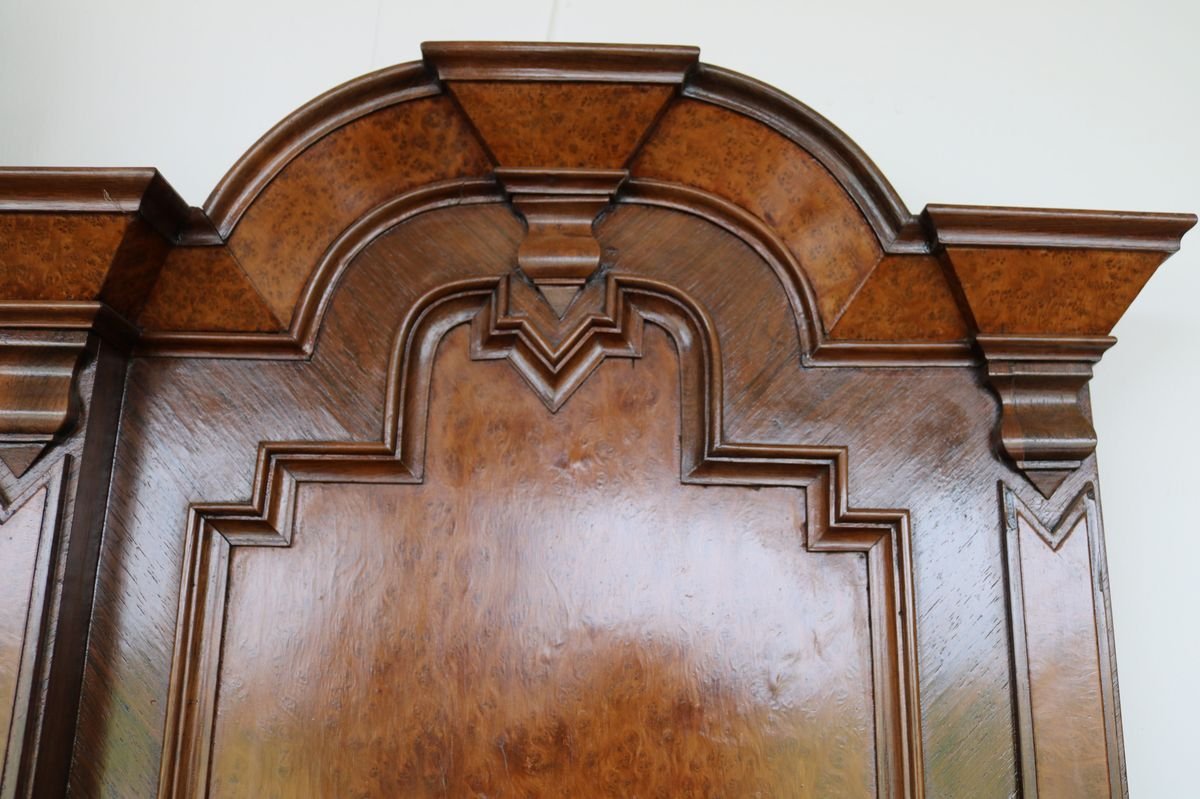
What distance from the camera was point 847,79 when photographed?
119cm

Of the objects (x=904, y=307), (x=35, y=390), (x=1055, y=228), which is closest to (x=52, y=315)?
(x=35, y=390)

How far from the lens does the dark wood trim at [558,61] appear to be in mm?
915

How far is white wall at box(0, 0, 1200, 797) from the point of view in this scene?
115cm

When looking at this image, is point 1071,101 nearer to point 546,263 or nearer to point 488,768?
point 546,263

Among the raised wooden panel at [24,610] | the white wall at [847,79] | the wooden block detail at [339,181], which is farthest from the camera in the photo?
the white wall at [847,79]

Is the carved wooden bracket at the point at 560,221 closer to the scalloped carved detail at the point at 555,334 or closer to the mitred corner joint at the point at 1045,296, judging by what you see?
the scalloped carved detail at the point at 555,334

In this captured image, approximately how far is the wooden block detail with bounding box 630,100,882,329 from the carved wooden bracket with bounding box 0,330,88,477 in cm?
57

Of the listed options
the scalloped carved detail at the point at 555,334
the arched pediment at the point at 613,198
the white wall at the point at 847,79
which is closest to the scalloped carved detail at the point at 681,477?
the scalloped carved detail at the point at 555,334

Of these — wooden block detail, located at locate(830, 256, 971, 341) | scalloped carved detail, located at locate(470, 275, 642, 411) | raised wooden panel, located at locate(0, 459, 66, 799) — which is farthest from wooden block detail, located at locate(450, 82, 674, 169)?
raised wooden panel, located at locate(0, 459, 66, 799)

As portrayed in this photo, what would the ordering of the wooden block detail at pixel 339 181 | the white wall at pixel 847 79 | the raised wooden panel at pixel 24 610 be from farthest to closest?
the white wall at pixel 847 79 < the wooden block detail at pixel 339 181 < the raised wooden panel at pixel 24 610

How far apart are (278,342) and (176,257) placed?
0.13 meters

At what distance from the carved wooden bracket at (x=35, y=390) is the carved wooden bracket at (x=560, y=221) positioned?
43 centimetres

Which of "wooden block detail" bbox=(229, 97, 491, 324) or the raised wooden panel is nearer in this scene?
the raised wooden panel

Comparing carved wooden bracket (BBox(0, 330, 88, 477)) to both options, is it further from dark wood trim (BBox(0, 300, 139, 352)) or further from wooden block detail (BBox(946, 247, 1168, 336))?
wooden block detail (BBox(946, 247, 1168, 336))
